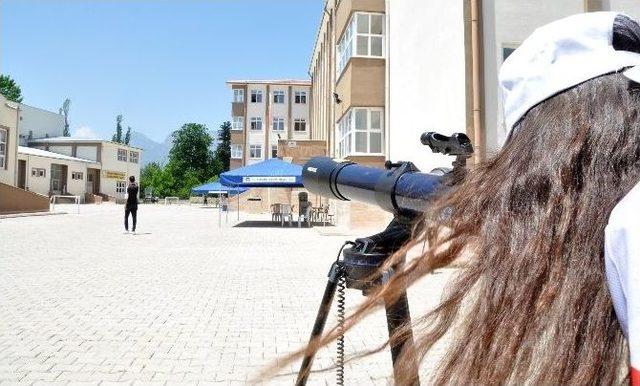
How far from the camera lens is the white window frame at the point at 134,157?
7407cm

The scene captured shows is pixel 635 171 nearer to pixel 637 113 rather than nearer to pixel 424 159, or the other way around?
pixel 637 113

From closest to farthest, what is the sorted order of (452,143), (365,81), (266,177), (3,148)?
(452,143), (365,81), (266,177), (3,148)

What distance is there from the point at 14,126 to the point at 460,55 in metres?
32.9

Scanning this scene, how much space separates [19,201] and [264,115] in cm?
3416

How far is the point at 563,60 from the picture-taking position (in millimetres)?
Result: 829

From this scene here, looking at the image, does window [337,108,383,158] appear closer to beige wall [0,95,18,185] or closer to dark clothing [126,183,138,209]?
dark clothing [126,183,138,209]

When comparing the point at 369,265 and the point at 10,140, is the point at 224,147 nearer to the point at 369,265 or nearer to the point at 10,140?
the point at 10,140

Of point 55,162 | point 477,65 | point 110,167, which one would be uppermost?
point 110,167

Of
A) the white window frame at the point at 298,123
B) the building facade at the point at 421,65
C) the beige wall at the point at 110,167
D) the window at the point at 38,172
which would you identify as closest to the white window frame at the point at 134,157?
the beige wall at the point at 110,167

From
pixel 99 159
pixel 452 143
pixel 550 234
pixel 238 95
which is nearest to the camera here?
pixel 550 234

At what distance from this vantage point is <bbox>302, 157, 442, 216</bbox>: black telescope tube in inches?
57.0

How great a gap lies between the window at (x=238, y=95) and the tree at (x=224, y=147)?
60.3 ft

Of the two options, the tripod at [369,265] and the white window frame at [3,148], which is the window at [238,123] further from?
the tripod at [369,265]

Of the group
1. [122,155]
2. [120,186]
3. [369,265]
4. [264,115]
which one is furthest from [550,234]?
[122,155]
